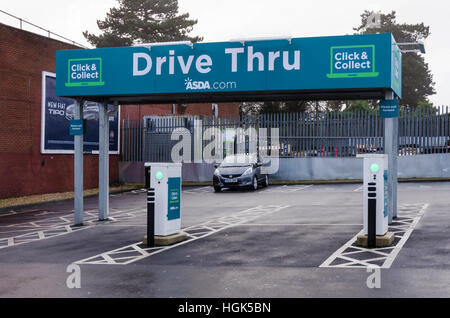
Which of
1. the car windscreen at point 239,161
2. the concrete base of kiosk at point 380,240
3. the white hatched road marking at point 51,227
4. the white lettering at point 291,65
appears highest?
the white lettering at point 291,65

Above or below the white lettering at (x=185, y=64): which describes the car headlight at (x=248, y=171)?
below

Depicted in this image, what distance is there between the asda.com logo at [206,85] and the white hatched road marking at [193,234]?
323 cm

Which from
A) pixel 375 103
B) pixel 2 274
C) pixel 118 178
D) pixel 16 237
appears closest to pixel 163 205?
pixel 2 274

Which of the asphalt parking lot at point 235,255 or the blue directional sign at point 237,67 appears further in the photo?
the blue directional sign at point 237,67

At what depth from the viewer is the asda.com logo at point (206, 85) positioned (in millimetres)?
12383

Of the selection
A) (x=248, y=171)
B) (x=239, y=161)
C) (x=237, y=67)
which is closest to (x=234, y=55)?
(x=237, y=67)

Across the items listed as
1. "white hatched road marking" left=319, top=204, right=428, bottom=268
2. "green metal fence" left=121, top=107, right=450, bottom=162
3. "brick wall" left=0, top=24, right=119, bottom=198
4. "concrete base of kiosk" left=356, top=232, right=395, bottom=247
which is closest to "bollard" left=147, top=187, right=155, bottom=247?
"white hatched road marking" left=319, top=204, right=428, bottom=268

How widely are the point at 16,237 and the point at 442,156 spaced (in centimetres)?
1992

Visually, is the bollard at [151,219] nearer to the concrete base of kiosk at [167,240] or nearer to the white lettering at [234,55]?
the concrete base of kiosk at [167,240]

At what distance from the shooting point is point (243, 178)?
73.5ft

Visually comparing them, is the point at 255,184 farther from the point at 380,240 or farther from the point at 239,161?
the point at 380,240

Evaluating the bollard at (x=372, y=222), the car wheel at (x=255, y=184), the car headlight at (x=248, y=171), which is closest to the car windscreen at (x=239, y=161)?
the car headlight at (x=248, y=171)

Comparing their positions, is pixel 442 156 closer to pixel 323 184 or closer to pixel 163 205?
pixel 323 184

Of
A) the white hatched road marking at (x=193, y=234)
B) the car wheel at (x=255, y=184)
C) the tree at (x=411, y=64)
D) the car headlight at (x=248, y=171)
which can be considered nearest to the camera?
the white hatched road marking at (x=193, y=234)
